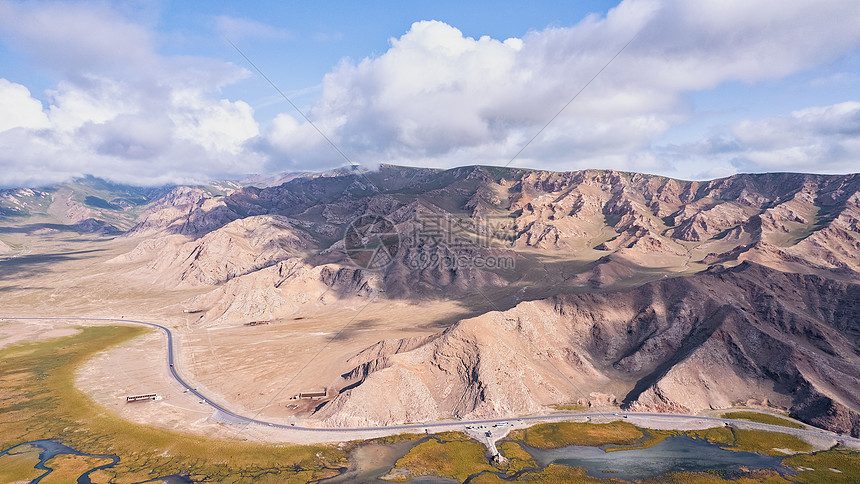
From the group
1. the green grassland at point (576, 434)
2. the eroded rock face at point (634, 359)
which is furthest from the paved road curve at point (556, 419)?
Result: the green grassland at point (576, 434)

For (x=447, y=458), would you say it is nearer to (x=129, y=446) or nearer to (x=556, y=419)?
(x=556, y=419)

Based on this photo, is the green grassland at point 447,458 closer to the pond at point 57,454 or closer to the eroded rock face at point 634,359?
the eroded rock face at point 634,359

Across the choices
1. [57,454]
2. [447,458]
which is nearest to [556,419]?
[447,458]

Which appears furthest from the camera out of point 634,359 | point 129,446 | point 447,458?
point 634,359

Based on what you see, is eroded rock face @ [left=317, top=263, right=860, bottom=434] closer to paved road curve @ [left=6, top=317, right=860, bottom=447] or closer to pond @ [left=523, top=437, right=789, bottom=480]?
paved road curve @ [left=6, top=317, right=860, bottom=447]

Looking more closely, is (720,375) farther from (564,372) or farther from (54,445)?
(54,445)

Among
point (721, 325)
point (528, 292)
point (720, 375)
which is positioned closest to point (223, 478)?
point (720, 375)
